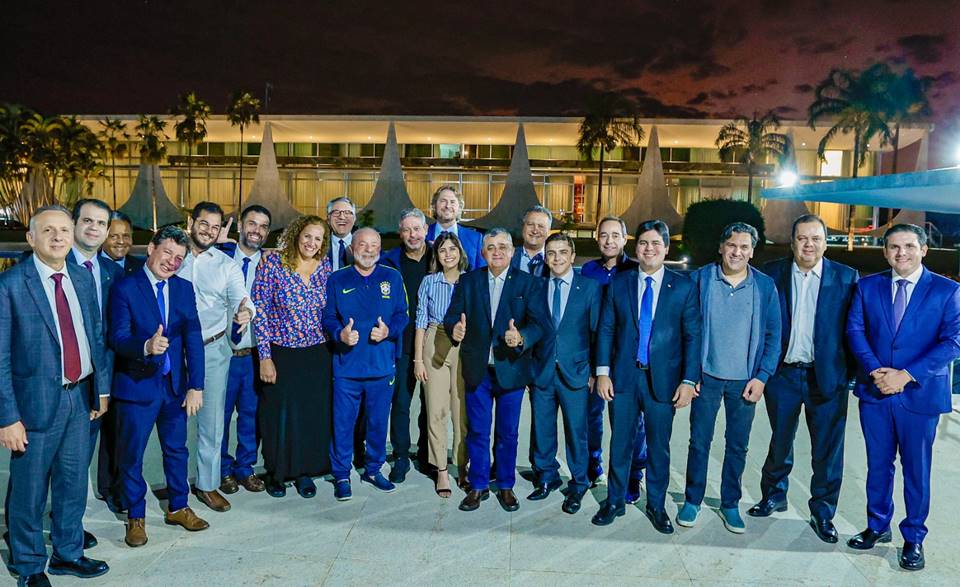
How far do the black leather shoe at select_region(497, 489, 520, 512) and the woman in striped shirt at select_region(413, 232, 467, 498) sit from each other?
42 cm

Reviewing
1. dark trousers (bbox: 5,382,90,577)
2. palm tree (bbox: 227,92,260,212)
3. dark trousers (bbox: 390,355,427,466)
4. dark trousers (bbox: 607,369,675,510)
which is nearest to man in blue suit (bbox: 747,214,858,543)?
dark trousers (bbox: 607,369,675,510)

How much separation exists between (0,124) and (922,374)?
51097 millimetres

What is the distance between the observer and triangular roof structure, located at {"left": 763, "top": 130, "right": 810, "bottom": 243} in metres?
34.0

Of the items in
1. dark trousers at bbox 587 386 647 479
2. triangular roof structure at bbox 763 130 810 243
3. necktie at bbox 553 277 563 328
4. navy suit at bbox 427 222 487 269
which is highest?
triangular roof structure at bbox 763 130 810 243

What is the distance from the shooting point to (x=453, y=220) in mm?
5062

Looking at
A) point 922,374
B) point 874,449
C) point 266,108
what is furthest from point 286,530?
point 266,108

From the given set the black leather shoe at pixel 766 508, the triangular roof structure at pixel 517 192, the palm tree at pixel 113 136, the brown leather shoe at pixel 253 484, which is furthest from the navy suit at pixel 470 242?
the palm tree at pixel 113 136

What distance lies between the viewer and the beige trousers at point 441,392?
444 cm

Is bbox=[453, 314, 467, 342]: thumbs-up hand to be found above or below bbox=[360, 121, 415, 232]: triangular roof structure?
below

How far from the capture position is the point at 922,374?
3436 millimetres

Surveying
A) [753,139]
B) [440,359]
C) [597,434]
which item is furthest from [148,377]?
[753,139]

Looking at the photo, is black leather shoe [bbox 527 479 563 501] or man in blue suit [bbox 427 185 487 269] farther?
man in blue suit [bbox 427 185 487 269]

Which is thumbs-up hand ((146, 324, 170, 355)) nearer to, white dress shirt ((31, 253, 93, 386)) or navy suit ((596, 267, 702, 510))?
white dress shirt ((31, 253, 93, 386))

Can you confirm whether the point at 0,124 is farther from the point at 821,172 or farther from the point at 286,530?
the point at 821,172
